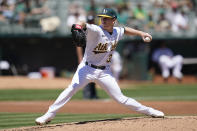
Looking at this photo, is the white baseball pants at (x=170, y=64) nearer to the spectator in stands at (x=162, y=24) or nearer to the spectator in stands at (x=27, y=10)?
the spectator in stands at (x=162, y=24)

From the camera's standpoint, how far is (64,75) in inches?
763

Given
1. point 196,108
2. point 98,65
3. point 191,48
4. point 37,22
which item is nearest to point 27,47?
point 37,22

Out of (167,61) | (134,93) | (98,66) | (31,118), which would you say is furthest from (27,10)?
(98,66)

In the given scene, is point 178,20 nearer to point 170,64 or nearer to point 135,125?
point 170,64

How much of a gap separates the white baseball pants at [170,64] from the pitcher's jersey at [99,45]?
41.1ft

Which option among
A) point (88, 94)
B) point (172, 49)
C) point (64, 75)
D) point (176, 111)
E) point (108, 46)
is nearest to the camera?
point (108, 46)

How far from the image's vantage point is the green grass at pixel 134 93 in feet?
44.5

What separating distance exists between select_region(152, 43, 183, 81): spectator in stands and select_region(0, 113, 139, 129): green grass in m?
10.6

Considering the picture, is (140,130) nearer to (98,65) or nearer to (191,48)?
(98,65)

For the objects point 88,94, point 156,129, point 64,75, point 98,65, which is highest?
point 98,65

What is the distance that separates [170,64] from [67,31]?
4435 mm

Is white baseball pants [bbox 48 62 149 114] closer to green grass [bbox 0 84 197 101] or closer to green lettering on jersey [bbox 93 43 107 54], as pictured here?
green lettering on jersey [bbox 93 43 107 54]

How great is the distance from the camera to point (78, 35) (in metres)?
6.86

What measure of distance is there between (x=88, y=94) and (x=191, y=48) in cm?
1051
